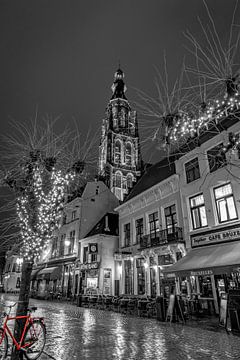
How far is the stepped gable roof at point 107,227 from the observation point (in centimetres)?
2475

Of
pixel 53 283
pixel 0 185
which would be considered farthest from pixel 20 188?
pixel 53 283

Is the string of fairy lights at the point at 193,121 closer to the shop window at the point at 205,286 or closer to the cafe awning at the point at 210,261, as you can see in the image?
the cafe awning at the point at 210,261

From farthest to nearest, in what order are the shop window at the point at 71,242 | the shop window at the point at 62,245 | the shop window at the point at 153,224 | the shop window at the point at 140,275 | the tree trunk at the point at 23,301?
the shop window at the point at 62,245, the shop window at the point at 71,242, the shop window at the point at 140,275, the shop window at the point at 153,224, the tree trunk at the point at 23,301

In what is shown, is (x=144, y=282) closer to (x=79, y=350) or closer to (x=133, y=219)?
(x=133, y=219)

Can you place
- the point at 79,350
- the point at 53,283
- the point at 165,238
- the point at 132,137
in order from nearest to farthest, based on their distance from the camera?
1. the point at 79,350
2. the point at 165,238
3. the point at 53,283
4. the point at 132,137

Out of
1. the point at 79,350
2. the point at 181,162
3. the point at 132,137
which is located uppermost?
the point at 132,137

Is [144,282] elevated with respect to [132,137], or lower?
lower

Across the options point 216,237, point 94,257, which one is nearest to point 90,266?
point 94,257

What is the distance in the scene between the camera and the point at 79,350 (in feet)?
20.5

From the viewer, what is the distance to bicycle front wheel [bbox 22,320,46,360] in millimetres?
5383

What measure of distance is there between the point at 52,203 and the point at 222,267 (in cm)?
743

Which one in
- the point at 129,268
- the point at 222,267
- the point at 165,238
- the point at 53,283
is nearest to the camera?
the point at 222,267

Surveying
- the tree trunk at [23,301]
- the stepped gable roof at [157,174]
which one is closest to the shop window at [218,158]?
the stepped gable roof at [157,174]

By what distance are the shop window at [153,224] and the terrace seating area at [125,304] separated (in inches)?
177
